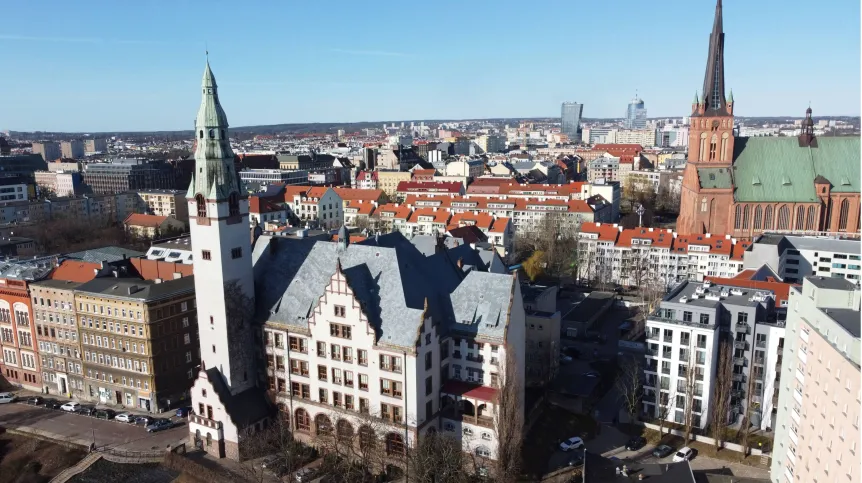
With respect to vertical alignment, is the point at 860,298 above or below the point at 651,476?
above

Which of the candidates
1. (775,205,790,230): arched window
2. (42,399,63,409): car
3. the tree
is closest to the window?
the tree

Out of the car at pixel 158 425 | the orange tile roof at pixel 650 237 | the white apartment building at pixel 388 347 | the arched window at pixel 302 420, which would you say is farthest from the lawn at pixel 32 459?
the orange tile roof at pixel 650 237

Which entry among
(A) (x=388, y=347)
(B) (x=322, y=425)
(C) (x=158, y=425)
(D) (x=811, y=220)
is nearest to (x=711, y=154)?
(D) (x=811, y=220)

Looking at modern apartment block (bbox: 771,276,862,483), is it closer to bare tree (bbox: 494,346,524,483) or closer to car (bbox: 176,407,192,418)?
bare tree (bbox: 494,346,524,483)

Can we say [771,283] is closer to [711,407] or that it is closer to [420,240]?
[711,407]

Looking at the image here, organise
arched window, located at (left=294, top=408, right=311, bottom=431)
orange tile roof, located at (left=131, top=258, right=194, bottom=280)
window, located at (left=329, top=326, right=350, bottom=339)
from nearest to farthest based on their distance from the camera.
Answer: window, located at (left=329, top=326, right=350, bottom=339) < arched window, located at (left=294, top=408, right=311, bottom=431) < orange tile roof, located at (left=131, top=258, right=194, bottom=280)

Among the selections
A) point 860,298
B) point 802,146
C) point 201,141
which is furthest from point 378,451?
point 802,146
